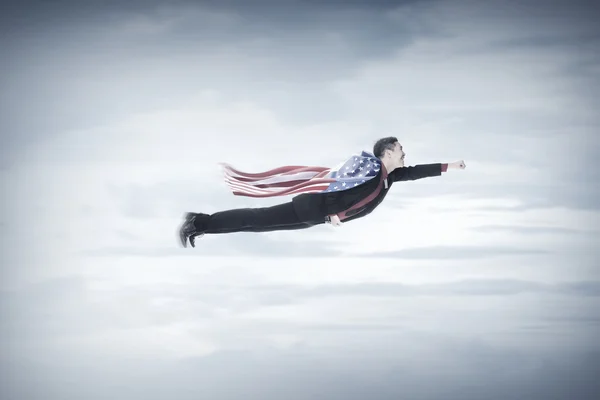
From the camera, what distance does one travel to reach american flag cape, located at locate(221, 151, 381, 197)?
330 inches

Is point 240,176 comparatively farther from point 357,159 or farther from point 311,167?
point 357,159

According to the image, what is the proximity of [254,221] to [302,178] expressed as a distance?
0.73 meters

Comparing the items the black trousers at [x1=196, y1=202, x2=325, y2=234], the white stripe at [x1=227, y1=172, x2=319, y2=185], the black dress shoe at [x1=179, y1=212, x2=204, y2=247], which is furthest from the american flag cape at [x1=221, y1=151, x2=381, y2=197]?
the black dress shoe at [x1=179, y1=212, x2=204, y2=247]

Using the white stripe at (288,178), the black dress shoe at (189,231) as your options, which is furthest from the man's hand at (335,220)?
the black dress shoe at (189,231)

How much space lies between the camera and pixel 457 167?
858 cm

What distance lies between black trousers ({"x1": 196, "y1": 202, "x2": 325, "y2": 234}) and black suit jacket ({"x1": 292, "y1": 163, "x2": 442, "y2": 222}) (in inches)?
5.4

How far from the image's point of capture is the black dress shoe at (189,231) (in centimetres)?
884

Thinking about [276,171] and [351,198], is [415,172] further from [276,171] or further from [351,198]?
[276,171]

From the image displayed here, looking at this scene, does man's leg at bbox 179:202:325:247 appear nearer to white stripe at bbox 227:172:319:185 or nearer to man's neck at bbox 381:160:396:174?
white stripe at bbox 227:172:319:185

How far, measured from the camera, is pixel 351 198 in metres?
8.41

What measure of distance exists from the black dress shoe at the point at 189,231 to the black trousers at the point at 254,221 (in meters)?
0.06

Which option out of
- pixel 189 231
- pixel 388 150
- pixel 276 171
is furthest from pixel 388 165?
pixel 189 231

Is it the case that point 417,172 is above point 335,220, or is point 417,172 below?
above

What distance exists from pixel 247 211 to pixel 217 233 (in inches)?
17.1
